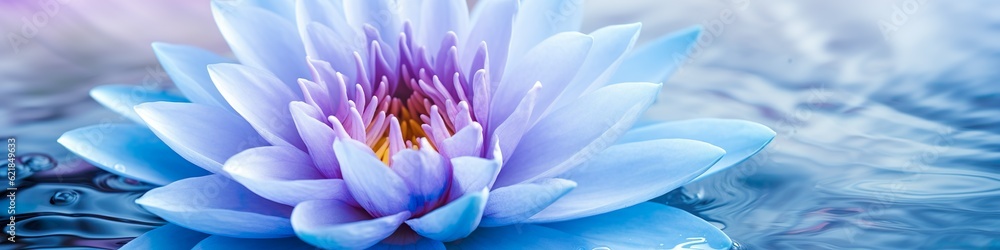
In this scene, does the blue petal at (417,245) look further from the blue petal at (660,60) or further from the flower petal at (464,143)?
the blue petal at (660,60)

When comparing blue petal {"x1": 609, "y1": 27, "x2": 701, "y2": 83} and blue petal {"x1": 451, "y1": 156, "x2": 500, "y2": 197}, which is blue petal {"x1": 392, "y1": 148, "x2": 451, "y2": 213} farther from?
blue petal {"x1": 609, "y1": 27, "x2": 701, "y2": 83}

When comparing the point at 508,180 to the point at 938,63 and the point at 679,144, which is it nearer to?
the point at 679,144

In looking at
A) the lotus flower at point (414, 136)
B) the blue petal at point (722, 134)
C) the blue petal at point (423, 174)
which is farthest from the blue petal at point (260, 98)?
the blue petal at point (722, 134)

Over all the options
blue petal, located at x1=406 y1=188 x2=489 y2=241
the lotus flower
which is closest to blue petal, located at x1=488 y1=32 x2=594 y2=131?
the lotus flower

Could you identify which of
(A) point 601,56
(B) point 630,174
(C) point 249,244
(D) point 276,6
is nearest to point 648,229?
(B) point 630,174

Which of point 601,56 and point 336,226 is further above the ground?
point 601,56

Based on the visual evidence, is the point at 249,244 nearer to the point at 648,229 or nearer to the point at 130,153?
the point at 130,153
